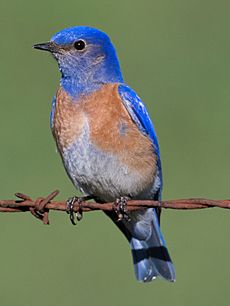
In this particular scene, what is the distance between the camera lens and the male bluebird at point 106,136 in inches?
295

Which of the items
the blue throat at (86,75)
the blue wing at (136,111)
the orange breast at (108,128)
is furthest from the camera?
the blue throat at (86,75)

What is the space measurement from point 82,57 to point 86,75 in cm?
17

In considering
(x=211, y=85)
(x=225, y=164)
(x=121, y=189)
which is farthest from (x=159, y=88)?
(x=121, y=189)

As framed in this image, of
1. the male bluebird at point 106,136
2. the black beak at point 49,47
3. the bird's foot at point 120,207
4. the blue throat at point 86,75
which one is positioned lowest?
the bird's foot at point 120,207

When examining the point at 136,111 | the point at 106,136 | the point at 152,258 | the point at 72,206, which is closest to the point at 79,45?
the point at 136,111

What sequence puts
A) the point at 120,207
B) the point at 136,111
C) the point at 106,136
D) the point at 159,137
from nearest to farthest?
the point at 120,207, the point at 106,136, the point at 136,111, the point at 159,137

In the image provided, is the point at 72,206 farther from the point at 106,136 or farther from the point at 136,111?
the point at 136,111

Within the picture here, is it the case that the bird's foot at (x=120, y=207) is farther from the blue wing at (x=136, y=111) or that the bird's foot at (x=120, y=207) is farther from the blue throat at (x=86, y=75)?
the blue throat at (x=86, y=75)

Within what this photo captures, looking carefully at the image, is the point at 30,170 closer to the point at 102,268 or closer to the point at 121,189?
the point at 102,268

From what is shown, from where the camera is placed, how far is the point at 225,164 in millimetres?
10484

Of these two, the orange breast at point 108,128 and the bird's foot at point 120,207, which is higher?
the orange breast at point 108,128

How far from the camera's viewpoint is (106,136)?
7.43 meters

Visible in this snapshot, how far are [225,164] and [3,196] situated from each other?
2.23 m

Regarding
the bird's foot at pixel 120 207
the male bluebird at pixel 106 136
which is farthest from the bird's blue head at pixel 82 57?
the bird's foot at pixel 120 207
